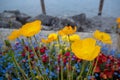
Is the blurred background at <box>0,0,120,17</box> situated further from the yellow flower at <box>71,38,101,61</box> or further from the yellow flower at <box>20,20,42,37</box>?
the yellow flower at <box>71,38,101,61</box>

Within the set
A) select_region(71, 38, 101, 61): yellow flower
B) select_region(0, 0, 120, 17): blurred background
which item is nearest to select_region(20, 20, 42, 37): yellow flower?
select_region(71, 38, 101, 61): yellow flower

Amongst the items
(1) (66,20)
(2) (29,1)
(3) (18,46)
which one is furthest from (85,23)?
(3) (18,46)

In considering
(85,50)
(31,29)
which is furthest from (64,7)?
(85,50)

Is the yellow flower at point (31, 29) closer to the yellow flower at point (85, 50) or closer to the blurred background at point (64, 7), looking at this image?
the yellow flower at point (85, 50)

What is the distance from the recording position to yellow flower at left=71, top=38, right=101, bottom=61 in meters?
0.88

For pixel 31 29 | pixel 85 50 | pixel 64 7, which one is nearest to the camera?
pixel 85 50

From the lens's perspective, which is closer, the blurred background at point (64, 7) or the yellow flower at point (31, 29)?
the yellow flower at point (31, 29)

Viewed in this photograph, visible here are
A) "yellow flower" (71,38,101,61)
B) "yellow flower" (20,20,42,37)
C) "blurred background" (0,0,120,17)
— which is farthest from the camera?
"blurred background" (0,0,120,17)

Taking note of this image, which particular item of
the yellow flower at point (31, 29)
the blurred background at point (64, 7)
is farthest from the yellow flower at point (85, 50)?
the blurred background at point (64, 7)

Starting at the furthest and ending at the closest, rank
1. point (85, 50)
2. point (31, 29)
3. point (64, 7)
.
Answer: point (64, 7)
point (31, 29)
point (85, 50)

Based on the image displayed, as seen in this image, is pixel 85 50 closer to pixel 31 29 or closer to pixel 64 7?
pixel 31 29

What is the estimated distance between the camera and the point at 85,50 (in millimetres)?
916

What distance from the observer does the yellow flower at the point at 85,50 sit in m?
0.88

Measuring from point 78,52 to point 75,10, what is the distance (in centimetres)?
969
